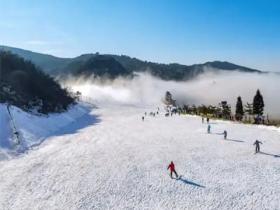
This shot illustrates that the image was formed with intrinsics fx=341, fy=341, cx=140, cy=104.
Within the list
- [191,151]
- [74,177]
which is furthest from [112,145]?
[74,177]

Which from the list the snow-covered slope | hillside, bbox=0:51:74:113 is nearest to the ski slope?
the snow-covered slope

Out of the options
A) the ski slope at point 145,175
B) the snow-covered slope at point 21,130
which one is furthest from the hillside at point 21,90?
the ski slope at point 145,175

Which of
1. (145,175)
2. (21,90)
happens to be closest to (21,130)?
(145,175)

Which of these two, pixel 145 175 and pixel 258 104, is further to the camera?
pixel 258 104

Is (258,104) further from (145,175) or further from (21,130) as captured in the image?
(145,175)

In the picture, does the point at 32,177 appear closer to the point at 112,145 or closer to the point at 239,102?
the point at 112,145

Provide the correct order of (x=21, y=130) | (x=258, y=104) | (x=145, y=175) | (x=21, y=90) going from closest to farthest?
(x=145, y=175)
(x=21, y=130)
(x=21, y=90)
(x=258, y=104)

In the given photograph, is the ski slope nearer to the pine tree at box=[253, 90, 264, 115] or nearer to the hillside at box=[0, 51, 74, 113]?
the hillside at box=[0, 51, 74, 113]

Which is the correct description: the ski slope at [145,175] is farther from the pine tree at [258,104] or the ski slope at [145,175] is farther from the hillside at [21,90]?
the pine tree at [258,104]
